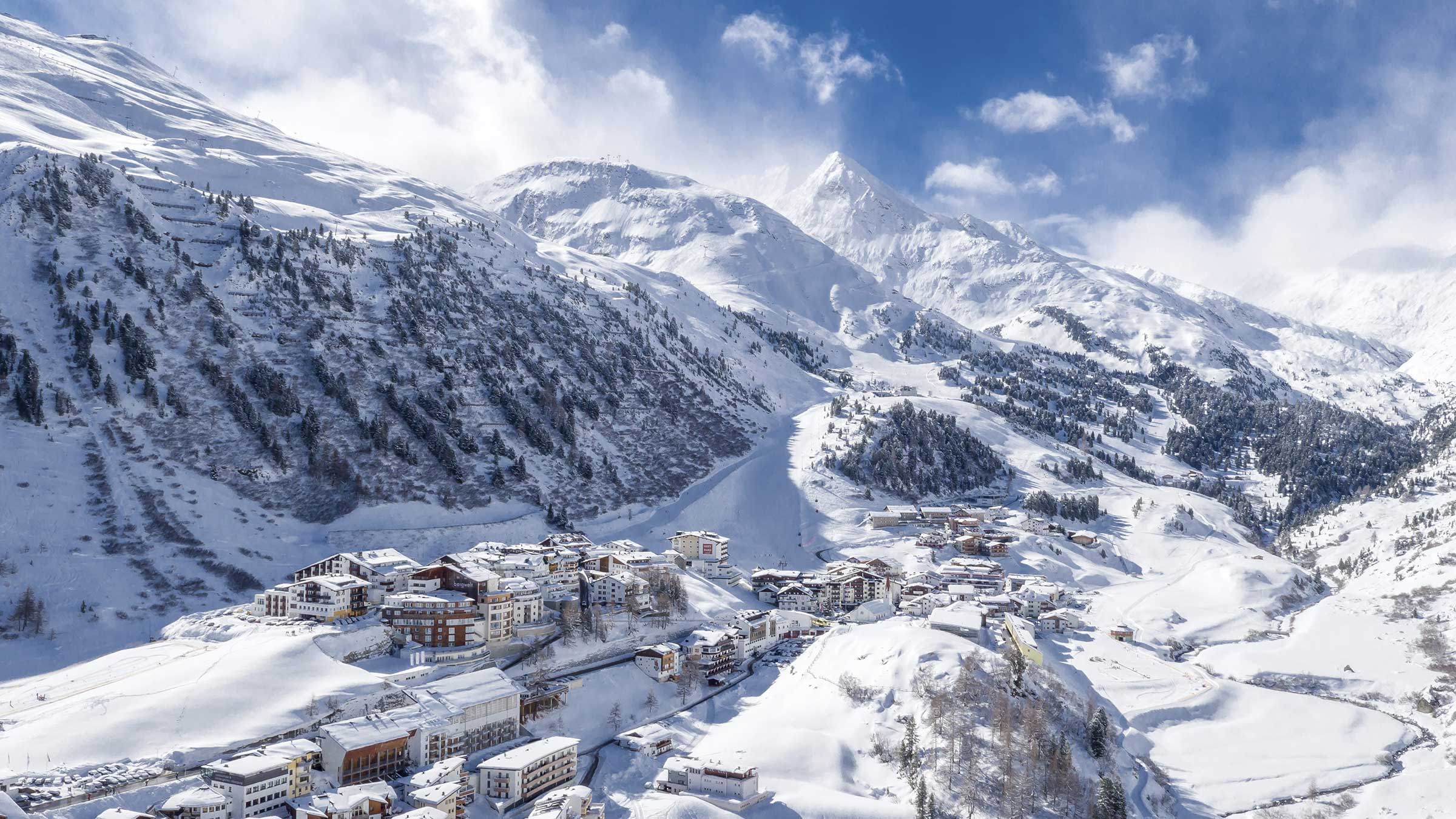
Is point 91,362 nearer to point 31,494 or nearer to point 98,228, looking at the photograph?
point 31,494

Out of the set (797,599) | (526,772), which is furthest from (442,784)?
(797,599)

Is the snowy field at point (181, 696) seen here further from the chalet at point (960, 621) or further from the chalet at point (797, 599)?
the chalet at point (797, 599)

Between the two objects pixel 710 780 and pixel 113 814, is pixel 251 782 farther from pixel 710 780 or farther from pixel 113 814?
pixel 710 780

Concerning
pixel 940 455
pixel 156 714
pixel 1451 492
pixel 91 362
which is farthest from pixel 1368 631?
pixel 91 362

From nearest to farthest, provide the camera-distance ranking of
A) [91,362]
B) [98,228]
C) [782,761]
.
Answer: [782,761]
[91,362]
[98,228]

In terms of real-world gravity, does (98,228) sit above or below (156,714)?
above

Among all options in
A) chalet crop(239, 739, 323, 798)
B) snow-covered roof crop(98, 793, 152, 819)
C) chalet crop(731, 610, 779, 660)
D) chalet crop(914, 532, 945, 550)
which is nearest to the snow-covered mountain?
chalet crop(239, 739, 323, 798)

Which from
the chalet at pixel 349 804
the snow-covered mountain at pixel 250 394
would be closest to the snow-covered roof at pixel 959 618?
the chalet at pixel 349 804
